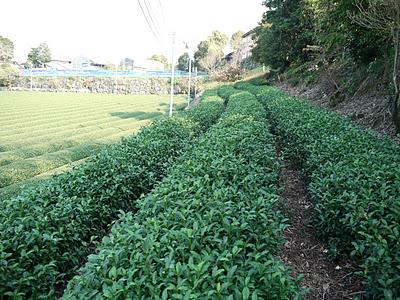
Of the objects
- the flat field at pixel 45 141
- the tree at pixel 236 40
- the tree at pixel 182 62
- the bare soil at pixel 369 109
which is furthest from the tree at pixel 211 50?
the bare soil at pixel 369 109

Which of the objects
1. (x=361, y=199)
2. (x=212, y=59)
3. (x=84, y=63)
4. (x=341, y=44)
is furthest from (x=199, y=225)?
(x=84, y=63)

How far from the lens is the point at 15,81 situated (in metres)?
53.2

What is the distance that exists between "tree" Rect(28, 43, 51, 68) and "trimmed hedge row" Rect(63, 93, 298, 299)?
3461 inches

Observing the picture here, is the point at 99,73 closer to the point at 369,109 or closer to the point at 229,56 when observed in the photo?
the point at 229,56

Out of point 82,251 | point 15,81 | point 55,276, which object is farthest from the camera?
point 15,81

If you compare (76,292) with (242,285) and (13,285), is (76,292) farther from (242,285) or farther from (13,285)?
(13,285)

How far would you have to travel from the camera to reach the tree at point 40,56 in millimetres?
82562

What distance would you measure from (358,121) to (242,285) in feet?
27.0

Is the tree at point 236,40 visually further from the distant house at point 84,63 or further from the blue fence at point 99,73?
the distant house at point 84,63

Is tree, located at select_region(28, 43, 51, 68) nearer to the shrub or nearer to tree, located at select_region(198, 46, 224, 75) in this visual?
tree, located at select_region(198, 46, 224, 75)

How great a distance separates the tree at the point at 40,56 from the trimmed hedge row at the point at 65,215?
85487 millimetres

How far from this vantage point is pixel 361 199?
9.93ft

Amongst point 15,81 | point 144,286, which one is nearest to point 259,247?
point 144,286

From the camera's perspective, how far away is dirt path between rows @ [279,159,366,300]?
3105 millimetres
